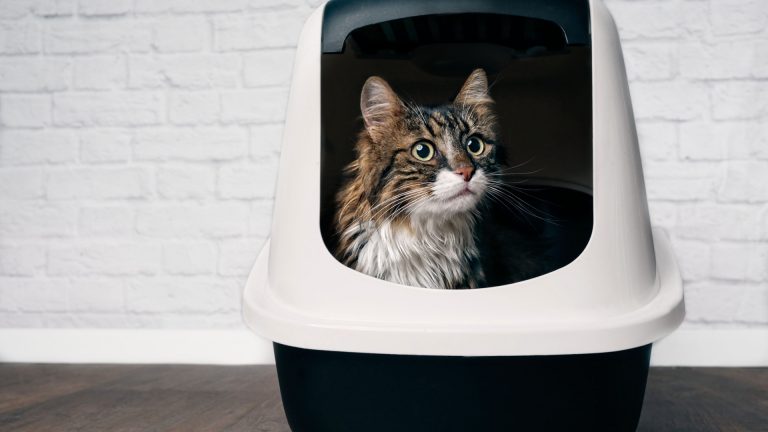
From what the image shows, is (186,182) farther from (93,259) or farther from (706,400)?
(706,400)

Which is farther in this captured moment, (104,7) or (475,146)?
(104,7)

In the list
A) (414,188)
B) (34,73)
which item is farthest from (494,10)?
(34,73)

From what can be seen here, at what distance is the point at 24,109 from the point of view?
1.54 metres

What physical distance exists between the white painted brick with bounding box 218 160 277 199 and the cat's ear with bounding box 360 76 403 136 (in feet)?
2.31

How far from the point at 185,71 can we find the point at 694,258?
1.18m

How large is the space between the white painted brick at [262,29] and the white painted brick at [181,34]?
0.12 ft

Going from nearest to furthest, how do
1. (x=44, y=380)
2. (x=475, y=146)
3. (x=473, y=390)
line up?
(x=473, y=390), (x=475, y=146), (x=44, y=380)

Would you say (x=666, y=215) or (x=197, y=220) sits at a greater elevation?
(x=666, y=215)

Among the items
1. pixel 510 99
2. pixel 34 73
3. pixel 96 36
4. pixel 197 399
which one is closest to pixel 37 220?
pixel 34 73

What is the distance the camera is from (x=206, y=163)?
1494 millimetres

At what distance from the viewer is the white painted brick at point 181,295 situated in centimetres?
150

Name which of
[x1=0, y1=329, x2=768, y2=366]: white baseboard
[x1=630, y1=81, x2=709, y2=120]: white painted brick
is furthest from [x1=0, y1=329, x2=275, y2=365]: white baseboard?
[x1=630, y1=81, x2=709, y2=120]: white painted brick

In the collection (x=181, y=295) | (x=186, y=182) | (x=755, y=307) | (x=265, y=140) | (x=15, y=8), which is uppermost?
(x=15, y=8)

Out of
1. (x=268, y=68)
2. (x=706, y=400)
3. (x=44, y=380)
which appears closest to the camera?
(x=706, y=400)
